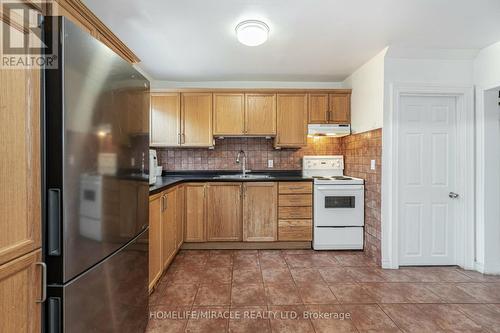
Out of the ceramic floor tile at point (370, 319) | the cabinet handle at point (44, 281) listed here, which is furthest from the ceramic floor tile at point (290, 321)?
the cabinet handle at point (44, 281)

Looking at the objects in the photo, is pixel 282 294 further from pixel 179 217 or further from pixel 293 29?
pixel 293 29

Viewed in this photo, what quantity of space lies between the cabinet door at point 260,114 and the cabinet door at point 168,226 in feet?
4.98

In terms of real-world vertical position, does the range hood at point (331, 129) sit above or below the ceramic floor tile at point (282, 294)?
above

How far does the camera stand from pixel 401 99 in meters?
2.88

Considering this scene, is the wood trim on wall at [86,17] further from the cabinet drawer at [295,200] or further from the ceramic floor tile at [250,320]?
the cabinet drawer at [295,200]

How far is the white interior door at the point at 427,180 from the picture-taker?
2889 mm

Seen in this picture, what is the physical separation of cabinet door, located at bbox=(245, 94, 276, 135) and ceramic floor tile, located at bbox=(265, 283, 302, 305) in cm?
212

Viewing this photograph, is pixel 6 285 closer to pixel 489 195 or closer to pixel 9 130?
pixel 9 130

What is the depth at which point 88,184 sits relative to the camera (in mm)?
1043

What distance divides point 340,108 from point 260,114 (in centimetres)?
122

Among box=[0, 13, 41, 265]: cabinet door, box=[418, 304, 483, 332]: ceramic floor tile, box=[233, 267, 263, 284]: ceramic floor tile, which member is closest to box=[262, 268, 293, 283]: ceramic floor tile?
box=[233, 267, 263, 284]: ceramic floor tile

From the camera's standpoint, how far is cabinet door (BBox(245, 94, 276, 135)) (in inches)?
146

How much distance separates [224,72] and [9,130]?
3.02 m

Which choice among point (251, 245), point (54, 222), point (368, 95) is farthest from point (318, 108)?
point (54, 222)
